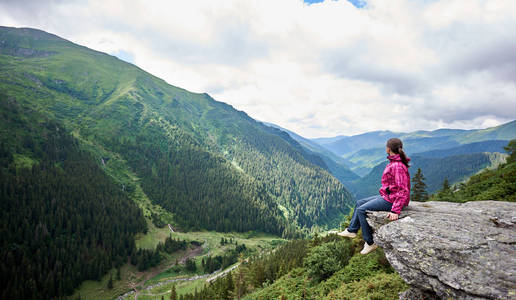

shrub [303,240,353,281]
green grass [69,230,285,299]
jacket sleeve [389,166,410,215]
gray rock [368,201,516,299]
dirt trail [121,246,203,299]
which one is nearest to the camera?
gray rock [368,201,516,299]

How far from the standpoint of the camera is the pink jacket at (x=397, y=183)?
10.3m

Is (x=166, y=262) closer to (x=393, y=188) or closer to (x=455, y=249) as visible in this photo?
(x=393, y=188)

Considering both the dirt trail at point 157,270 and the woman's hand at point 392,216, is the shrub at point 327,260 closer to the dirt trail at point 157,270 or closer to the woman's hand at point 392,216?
the woman's hand at point 392,216

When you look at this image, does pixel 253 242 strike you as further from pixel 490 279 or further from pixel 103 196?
pixel 490 279

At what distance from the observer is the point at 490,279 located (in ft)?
23.2

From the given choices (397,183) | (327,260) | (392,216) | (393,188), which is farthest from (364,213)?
(327,260)

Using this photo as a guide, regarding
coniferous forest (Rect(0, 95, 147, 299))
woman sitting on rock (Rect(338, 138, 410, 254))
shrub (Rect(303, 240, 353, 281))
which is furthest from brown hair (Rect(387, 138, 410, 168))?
coniferous forest (Rect(0, 95, 147, 299))

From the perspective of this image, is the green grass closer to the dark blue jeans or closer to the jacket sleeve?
the dark blue jeans

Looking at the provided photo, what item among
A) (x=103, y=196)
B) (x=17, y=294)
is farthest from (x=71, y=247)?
(x=103, y=196)

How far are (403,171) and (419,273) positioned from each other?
4.56m

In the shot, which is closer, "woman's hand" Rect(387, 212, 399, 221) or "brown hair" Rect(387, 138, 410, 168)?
"woman's hand" Rect(387, 212, 399, 221)

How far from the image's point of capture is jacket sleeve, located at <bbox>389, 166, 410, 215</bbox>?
1027 cm

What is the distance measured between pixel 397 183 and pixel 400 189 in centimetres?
51

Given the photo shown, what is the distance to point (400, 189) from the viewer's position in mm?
10617
